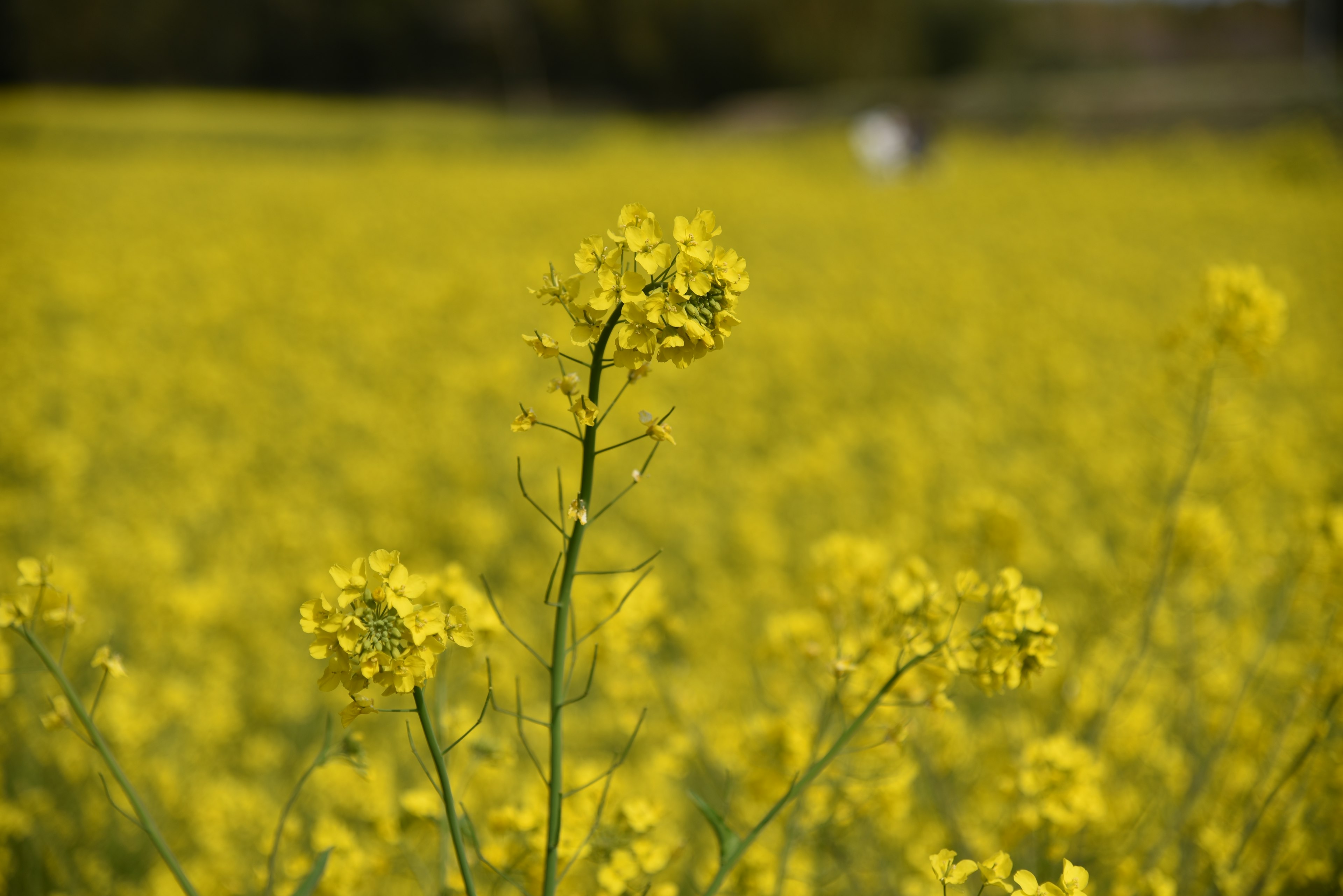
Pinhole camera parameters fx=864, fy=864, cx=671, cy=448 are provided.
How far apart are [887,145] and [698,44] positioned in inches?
1095

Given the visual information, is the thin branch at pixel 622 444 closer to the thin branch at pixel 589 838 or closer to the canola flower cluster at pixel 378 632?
the canola flower cluster at pixel 378 632

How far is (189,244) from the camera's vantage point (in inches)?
452

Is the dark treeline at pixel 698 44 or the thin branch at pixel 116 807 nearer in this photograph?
the thin branch at pixel 116 807

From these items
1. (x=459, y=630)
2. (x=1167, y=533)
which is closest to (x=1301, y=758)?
(x=1167, y=533)

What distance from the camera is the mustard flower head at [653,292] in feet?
3.42

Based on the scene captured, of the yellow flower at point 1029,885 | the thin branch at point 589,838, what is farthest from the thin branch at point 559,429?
the yellow flower at point 1029,885

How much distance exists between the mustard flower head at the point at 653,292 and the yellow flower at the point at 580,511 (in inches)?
7.1

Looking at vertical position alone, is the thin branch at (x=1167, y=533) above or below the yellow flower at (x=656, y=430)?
above

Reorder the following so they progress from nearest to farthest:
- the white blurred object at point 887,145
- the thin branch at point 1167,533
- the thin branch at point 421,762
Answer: the thin branch at point 421,762 < the thin branch at point 1167,533 < the white blurred object at point 887,145

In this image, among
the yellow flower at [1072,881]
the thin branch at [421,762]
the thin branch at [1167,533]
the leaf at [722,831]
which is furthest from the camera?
the thin branch at [1167,533]

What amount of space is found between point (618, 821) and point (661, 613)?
562 millimetres

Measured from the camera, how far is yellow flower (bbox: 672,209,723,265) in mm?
1048

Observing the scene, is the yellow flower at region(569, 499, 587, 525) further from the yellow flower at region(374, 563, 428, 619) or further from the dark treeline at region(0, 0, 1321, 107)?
the dark treeline at region(0, 0, 1321, 107)

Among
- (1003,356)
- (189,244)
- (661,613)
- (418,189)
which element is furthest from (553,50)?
(661,613)
